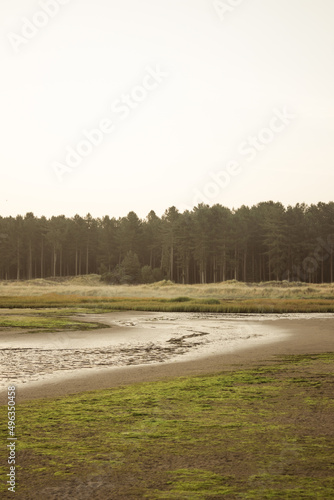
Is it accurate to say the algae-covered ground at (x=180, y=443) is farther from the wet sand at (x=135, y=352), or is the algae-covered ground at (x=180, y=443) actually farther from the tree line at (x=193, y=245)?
the tree line at (x=193, y=245)

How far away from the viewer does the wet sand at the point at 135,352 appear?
45.2ft

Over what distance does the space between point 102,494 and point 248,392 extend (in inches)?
240

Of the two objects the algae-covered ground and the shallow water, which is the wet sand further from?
the algae-covered ground

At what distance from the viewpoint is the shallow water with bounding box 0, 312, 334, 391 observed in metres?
16.0

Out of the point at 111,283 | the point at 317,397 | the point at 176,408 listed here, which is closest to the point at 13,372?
the point at 176,408

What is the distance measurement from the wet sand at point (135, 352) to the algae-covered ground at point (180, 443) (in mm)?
2337

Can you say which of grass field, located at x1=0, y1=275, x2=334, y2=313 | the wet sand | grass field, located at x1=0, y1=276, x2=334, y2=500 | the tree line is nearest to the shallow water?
the wet sand

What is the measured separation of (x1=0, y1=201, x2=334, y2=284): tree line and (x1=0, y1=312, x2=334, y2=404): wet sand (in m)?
82.1

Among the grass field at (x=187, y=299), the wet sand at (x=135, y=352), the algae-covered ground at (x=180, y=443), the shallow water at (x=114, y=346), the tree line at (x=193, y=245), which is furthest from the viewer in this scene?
the tree line at (x=193, y=245)

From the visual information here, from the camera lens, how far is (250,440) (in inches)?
303

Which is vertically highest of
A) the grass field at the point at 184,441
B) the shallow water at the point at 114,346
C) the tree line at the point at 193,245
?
the tree line at the point at 193,245

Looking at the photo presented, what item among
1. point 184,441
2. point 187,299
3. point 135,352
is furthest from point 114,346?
point 187,299

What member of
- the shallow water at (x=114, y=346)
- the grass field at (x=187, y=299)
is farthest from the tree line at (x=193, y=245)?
the shallow water at (x=114, y=346)

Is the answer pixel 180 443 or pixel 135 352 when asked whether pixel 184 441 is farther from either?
pixel 135 352
